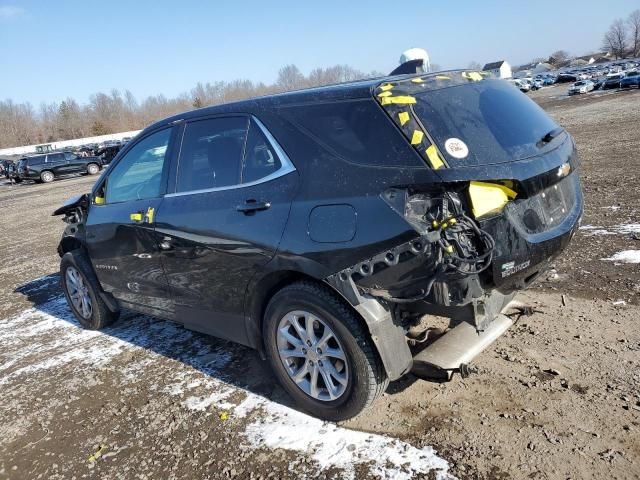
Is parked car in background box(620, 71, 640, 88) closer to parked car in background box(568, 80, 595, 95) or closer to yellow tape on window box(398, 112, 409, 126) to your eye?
parked car in background box(568, 80, 595, 95)

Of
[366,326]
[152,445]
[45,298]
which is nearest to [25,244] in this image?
[45,298]

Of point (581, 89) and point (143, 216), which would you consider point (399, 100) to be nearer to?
point (143, 216)

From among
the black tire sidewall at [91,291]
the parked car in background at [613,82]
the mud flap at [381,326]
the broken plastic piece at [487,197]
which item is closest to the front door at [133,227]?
the black tire sidewall at [91,291]

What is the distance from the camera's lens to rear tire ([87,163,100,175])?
30.9m

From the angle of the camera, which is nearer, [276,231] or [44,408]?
[276,231]

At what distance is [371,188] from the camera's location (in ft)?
8.80

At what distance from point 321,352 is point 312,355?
0.24 ft

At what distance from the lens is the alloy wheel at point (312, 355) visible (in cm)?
304

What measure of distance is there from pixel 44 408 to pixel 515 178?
362 centimetres

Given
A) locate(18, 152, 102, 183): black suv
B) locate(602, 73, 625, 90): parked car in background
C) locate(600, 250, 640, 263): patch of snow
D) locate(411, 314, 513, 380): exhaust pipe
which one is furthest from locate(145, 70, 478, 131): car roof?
locate(602, 73, 625, 90): parked car in background

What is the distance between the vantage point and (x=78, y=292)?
17.4ft

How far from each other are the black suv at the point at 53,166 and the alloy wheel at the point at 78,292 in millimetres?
27509

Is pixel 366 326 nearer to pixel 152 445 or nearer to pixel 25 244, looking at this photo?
pixel 152 445

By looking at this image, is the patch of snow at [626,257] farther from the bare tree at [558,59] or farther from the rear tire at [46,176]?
the bare tree at [558,59]
